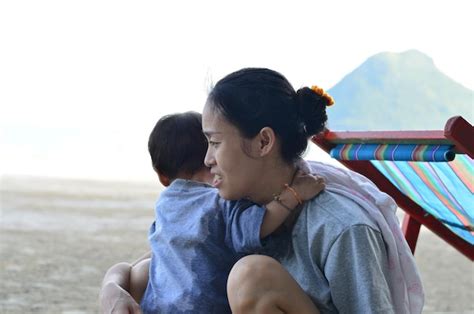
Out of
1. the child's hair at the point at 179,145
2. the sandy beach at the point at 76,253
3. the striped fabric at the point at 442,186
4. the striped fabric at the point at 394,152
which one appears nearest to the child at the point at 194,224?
the child's hair at the point at 179,145

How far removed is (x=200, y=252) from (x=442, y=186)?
0.76 meters

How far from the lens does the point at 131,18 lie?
25.0m

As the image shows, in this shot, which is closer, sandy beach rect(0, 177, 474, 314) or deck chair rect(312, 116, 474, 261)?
deck chair rect(312, 116, 474, 261)

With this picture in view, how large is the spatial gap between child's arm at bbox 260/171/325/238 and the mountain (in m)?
0.82

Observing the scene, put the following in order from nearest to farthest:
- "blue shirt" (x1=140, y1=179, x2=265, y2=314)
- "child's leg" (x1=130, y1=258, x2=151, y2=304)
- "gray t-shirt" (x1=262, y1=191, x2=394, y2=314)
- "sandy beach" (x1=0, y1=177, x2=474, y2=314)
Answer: "gray t-shirt" (x1=262, y1=191, x2=394, y2=314)
"blue shirt" (x1=140, y1=179, x2=265, y2=314)
"child's leg" (x1=130, y1=258, x2=151, y2=304)
"sandy beach" (x1=0, y1=177, x2=474, y2=314)

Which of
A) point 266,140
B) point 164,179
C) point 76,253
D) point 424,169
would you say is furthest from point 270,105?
point 76,253

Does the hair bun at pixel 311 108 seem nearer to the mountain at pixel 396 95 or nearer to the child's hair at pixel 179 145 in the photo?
the child's hair at pixel 179 145

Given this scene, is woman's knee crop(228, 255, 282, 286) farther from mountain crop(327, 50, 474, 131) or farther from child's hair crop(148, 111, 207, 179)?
mountain crop(327, 50, 474, 131)

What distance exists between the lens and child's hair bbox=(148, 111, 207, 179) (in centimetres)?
212

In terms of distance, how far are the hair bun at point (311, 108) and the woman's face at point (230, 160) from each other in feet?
0.45

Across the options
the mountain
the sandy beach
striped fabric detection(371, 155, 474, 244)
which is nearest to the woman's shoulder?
striped fabric detection(371, 155, 474, 244)

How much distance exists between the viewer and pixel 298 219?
1.81 metres

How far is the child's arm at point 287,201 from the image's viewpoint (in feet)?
5.90

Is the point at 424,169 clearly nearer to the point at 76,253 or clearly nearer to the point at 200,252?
the point at 200,252
